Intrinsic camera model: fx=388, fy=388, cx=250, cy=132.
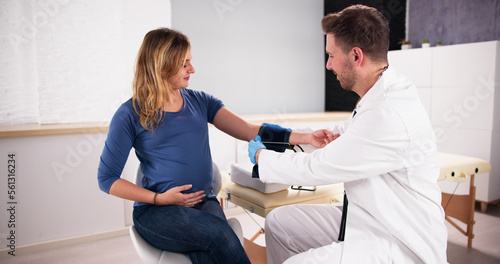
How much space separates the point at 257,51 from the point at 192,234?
8.84 feet

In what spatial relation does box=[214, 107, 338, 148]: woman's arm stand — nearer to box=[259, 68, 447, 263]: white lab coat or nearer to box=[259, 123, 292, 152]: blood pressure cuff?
box=[259, 123, 292, 152]: blood pressure cuff

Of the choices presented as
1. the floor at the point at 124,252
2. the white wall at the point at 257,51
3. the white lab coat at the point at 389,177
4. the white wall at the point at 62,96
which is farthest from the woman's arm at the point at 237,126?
the white wall at the point at 257,51

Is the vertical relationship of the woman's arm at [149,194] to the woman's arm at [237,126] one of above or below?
below

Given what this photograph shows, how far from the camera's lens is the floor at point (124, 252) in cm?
239

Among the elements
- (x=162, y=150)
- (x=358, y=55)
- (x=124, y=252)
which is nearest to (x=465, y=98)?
(x=358, y=55)

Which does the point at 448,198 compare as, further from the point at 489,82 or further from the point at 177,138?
the point at 177,138

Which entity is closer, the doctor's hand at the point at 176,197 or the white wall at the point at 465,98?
the doctor's hand at the point at 176,197

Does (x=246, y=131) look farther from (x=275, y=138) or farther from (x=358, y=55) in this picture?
(x=358, y=55)

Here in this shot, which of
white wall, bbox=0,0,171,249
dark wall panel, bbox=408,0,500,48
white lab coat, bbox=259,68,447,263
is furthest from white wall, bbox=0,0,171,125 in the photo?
dark wall panel, bbox=408,0,500,48

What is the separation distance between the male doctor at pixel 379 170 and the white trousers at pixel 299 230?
226 mm

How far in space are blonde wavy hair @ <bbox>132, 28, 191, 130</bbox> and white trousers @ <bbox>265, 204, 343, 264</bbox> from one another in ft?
2.07

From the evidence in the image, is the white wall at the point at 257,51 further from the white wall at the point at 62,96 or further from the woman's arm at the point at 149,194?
the woman's arm at the point at 149,194

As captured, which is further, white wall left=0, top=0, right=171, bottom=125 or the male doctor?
white wall left=0, top=0, right=171, bottom=125

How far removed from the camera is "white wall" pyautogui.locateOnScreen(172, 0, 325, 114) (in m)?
3.42
